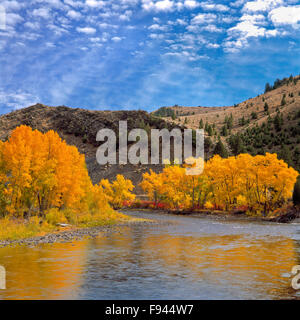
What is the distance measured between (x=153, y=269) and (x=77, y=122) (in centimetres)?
16470

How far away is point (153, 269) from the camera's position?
21078 mm

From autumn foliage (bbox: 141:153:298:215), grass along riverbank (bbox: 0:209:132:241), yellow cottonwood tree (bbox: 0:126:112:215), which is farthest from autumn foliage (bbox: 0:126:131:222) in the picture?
autumn foliage (bbox: 141:153:298:215)

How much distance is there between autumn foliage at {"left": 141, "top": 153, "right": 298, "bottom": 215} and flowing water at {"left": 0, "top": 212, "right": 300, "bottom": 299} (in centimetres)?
2703

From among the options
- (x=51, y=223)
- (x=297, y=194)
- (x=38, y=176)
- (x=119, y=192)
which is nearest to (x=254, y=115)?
(x=119, y=192)

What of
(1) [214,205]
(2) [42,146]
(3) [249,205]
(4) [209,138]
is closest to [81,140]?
(4) [209,138]

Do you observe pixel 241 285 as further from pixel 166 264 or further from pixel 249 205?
pixel 249 205

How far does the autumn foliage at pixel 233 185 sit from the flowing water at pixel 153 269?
27.0 meters

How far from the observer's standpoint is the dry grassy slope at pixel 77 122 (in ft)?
547

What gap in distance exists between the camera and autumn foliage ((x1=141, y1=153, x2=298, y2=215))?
194ft

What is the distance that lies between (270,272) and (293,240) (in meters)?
14.2

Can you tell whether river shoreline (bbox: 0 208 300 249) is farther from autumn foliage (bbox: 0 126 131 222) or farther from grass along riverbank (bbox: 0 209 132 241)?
autumn foliage (bbox: 0 126 131 222)

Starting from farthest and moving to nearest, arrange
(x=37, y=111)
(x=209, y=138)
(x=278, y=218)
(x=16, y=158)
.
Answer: (x=37, y=111), (x=209, y=138), (x=278, y=218), (x=16, y=158)

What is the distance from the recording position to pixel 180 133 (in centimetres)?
15275

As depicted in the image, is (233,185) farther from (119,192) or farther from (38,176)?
(38,176)
